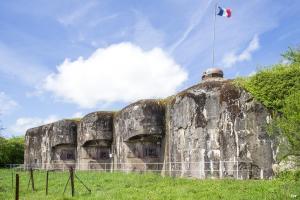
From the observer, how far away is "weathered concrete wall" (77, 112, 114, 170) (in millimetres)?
29750

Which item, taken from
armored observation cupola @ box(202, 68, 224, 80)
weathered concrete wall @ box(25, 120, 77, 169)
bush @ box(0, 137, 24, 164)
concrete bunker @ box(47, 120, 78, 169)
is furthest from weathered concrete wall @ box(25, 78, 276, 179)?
bush @ box(0, 137, 24, 164)

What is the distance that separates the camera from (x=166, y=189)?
56.1ft

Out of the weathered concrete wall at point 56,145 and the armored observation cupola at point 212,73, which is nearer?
the armored observation cupola at point 212,73

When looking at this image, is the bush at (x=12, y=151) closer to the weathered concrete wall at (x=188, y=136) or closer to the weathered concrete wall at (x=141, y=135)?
the weathered concrete wall at (x=188, y=136)

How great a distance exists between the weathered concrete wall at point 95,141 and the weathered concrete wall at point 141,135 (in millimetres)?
2170

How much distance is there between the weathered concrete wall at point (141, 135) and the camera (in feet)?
83.0

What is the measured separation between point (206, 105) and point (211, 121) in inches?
33.7

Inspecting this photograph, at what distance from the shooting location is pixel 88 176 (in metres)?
24.1

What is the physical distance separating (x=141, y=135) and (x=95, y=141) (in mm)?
5670

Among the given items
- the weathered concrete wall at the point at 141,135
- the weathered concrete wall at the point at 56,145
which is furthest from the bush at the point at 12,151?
the weathered concrete wall at the point at 141,135

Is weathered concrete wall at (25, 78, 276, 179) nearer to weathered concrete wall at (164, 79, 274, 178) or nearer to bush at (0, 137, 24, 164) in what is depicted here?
weathered concrete wall at (164, 79, 274, 178)

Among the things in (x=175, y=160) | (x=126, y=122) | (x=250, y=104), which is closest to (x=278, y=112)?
(x=250, y=104)

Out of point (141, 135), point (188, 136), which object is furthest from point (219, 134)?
point (141, 135)

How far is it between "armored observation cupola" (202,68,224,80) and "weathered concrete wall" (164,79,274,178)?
302 centimetres
